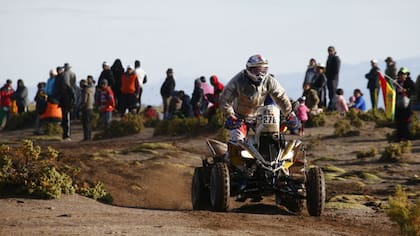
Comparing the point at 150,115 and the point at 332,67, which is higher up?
the point at 332,67

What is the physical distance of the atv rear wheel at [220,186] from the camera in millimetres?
13469

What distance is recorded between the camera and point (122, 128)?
32.8 m

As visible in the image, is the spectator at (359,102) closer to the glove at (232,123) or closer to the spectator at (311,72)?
the spectator at (311,72)

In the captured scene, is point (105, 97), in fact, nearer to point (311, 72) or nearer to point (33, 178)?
point (311, 72)

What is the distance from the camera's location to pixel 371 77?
32.0 m

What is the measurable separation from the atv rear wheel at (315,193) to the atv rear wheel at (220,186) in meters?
1.05

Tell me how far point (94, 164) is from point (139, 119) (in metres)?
13.6

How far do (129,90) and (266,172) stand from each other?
19203mm

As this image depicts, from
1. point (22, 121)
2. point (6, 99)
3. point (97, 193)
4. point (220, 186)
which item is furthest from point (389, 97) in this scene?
point (6, 99)

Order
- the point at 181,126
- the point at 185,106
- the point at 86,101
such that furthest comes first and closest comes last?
the point at 185,106 → the point at 181,126 → the point at 86,101

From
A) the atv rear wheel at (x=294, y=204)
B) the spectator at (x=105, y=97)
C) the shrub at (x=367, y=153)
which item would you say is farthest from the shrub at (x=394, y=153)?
the spectator at (x=105, y=97)

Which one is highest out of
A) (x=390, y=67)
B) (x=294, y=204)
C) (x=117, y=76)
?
(x=390, y=67)

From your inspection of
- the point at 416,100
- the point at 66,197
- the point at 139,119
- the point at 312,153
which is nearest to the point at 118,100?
the point at 139,119

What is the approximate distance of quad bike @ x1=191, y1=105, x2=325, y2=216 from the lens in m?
13.5
